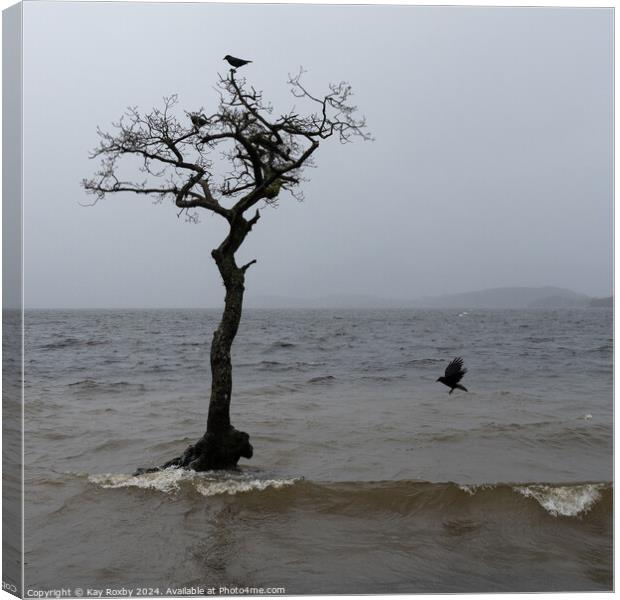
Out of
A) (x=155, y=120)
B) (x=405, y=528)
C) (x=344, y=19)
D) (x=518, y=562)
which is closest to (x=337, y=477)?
(x=405, y=528)

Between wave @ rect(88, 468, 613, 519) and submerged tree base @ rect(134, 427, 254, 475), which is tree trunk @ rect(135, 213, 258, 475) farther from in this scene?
wave @ rect(88, 468, 613, 519)

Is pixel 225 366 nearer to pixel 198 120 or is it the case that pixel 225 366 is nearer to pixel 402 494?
pixel 402 494

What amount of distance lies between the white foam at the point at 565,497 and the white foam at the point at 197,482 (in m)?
3.36

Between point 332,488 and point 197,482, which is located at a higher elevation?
point 197,482

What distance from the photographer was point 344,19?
674 cm

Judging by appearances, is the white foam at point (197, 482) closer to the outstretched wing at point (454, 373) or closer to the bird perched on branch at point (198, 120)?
the outstretched wing at point (454, 373)

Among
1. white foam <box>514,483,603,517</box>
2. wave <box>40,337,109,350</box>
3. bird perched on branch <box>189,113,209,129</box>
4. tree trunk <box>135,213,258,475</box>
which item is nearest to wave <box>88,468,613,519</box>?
white foam <box>514,483,603,517</box>

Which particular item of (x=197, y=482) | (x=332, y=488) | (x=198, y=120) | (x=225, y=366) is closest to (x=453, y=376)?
(x=332, y=488)

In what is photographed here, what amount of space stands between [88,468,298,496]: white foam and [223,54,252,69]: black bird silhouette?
5.39 metres

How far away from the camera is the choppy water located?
6258 mm

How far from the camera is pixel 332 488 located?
8055 mm

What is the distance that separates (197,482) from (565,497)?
16.4 ft

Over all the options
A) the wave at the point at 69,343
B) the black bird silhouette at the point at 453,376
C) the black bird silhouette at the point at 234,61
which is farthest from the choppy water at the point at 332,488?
the wave at the point at 69,343

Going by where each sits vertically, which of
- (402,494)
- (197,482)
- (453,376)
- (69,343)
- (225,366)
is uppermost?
(225,366)
